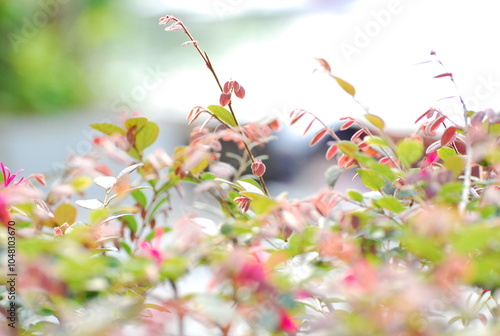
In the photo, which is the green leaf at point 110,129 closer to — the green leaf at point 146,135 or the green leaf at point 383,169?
the green leaf at point 146,135

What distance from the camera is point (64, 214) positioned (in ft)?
1.79

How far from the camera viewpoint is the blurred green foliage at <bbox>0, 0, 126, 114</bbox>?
516 cm

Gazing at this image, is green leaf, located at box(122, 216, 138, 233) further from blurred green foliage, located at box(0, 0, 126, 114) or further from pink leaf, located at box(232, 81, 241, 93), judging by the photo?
blurred green foliage, located at box(0, 0, 126, 114)

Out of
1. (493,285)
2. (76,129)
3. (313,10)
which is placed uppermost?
(493,285)

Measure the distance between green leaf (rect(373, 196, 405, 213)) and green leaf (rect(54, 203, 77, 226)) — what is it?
0.28m

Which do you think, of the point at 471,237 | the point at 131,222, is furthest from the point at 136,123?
the point at 471,237

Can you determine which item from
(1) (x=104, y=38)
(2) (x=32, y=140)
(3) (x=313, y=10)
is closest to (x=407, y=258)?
(2) (x=32, y=140)

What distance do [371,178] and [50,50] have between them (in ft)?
17.9

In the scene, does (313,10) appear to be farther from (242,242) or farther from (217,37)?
(242,242)

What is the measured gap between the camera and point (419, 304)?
11.5 inches

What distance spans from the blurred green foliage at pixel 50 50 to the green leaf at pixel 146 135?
4.88 m

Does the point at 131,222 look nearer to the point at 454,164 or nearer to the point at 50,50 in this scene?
the point at 454,164

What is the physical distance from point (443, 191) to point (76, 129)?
4.18 meters

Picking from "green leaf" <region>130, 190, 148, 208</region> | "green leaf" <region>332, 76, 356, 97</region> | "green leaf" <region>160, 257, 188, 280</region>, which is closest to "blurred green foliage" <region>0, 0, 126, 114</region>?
"green leaf" <region>130, 190, 148, 208</region>
